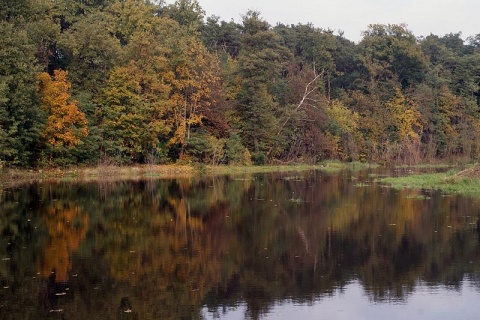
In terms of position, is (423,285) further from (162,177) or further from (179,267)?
(162,177)

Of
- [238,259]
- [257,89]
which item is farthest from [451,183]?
[257,89]

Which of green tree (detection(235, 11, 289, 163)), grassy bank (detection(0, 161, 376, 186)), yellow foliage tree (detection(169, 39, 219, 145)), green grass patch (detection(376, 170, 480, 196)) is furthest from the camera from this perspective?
green tree (detection(235, 11, 289, 163))

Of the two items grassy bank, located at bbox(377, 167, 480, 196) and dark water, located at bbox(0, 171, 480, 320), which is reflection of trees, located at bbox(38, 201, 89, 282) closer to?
dark water, located at bbox(0, 171, 480, 320)

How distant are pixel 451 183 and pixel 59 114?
2581 centimetres

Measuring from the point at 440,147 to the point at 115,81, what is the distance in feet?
131

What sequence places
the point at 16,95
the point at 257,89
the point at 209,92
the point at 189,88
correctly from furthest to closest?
the point at 257,89 < the point at 209,92 < the point at 189,88 < the point at 16,95

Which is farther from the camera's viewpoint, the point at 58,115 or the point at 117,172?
the point at 117,172

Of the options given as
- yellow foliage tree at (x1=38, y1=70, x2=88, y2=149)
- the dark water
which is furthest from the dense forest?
the dark water

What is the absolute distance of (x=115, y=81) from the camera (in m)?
43.8

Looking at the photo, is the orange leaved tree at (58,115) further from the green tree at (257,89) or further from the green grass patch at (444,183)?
the green grass patch at (444,183)

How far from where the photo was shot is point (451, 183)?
30.3 m

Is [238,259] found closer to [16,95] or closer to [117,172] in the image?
[16,95]

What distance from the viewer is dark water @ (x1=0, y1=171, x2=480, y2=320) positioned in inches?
389

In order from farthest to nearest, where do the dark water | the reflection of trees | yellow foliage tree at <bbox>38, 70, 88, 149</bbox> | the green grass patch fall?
yellow foliage tree at <bbox>38, 70, 88, 149</bbox> < the green grass patch < the reflection of trees < the dark water
